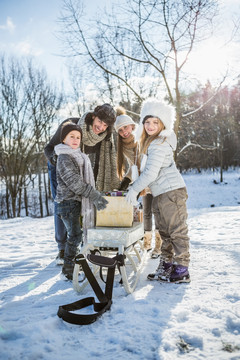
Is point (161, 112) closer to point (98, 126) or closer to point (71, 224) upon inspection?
point (98, 126)

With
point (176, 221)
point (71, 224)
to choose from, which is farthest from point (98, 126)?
point (176, 221)

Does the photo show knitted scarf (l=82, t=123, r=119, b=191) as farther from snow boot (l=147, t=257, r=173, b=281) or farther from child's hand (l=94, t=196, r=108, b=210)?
snow boot (l=147, t=257, r=173, b=281)

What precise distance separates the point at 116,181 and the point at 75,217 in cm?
90

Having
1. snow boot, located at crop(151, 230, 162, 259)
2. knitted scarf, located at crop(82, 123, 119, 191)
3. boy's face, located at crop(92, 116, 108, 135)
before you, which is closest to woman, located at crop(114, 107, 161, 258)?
snow boot, located at crop(151, 230, 162, 259)

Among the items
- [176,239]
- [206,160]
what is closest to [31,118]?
[176,239]

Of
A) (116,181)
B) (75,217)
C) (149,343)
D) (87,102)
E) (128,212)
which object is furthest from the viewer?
(87,102)

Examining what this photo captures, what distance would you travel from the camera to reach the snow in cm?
153

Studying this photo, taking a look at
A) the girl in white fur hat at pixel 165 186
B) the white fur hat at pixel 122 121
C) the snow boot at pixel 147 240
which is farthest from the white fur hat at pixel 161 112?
the snow boot at pixel 147 240

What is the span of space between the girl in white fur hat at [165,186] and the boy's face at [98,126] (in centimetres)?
58

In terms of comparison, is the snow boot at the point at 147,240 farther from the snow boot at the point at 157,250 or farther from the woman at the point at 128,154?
the snow boot at the point at 157,250

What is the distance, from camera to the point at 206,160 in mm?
31484

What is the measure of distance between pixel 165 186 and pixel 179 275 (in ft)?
2.89

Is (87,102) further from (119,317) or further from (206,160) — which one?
(206,160)

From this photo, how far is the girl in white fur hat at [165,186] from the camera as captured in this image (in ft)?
8.54
